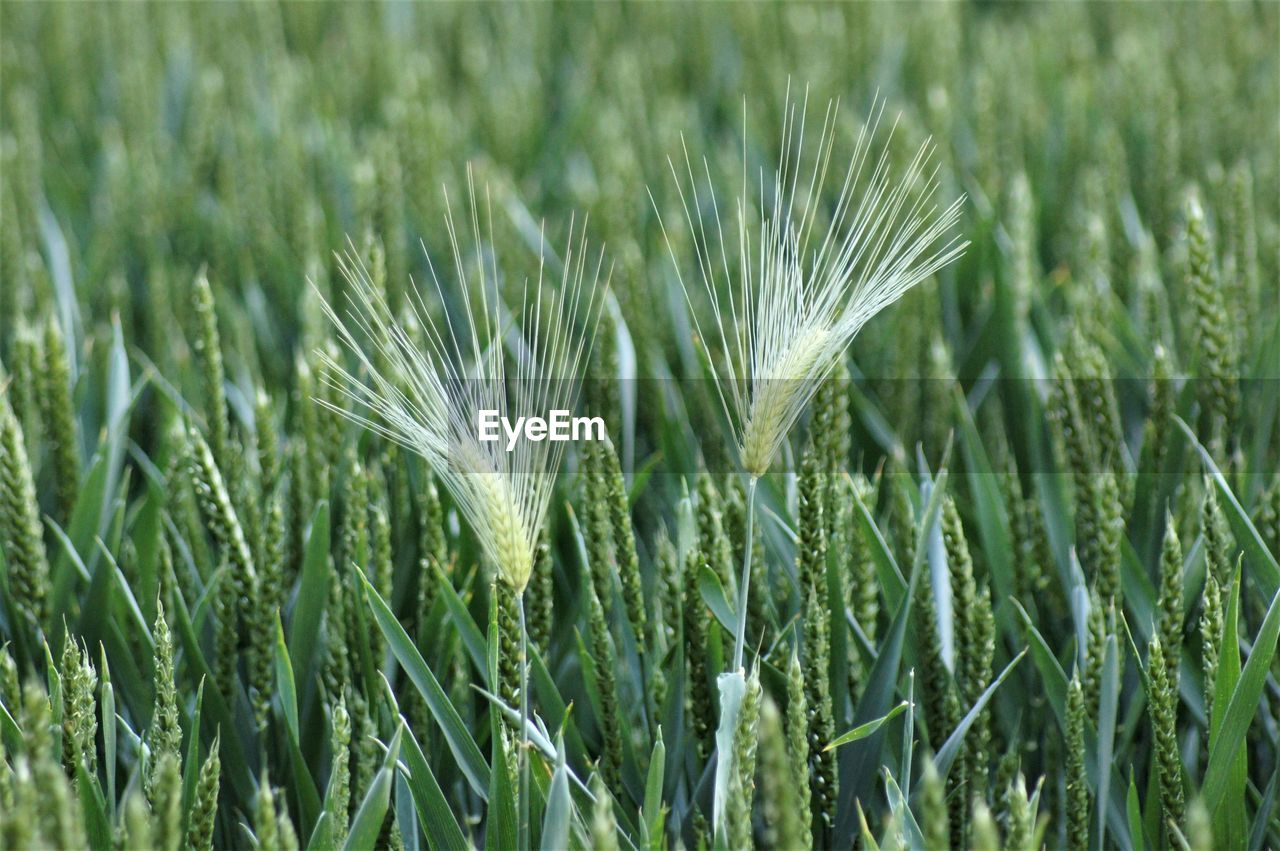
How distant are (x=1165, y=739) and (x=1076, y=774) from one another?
8 cm

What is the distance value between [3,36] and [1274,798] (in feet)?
9.55

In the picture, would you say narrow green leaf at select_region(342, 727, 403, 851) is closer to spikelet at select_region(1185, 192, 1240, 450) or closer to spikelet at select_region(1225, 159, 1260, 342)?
spikelet at select_region(1185, 192, 1240, 450)

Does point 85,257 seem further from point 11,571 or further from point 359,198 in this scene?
point 11,571

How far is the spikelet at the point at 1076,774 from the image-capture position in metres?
0.94

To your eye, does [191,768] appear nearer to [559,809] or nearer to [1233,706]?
[559,809]

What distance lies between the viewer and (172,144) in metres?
2.40

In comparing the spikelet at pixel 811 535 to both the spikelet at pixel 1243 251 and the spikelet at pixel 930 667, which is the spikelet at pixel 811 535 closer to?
the spikelet at pixel 930 667

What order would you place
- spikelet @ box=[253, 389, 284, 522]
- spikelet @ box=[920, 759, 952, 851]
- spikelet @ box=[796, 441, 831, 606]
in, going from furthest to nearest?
1. spikelet @ box=[253, 389, 284, 522]
2. spikelet @ box=[796, 441, 831, 606]
3. spikelet @ box=[920, 759, 952, 851]

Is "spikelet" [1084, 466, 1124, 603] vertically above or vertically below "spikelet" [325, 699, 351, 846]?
above

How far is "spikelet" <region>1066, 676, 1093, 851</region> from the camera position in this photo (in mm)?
937

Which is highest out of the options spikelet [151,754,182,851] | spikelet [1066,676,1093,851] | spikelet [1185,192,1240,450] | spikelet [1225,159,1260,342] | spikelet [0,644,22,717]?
spikelet [1225,159,1260,342]

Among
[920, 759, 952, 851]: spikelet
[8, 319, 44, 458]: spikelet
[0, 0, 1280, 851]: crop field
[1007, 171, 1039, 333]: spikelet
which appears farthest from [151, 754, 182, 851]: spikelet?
[1007, 171, 1039, 333]: spikelet

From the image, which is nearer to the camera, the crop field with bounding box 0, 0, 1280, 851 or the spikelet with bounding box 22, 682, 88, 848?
the spikelet with bounding box 22, 682, 88, 848

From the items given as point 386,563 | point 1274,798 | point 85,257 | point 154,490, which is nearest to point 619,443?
point 386,563
